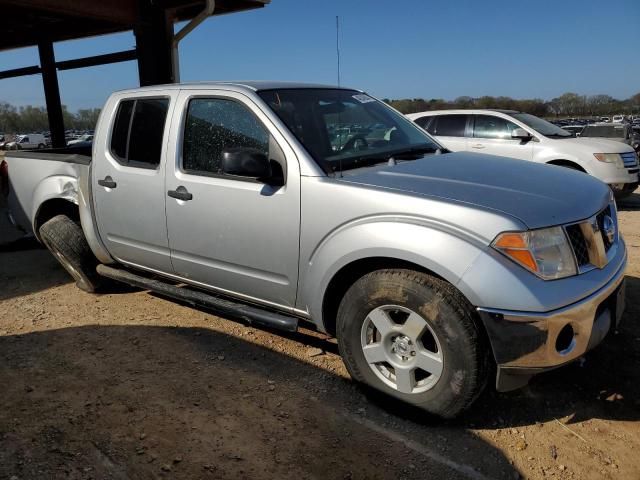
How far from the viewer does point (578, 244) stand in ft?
8.39

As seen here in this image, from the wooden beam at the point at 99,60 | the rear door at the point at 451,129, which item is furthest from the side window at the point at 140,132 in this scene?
the rear door at the point at 451,129

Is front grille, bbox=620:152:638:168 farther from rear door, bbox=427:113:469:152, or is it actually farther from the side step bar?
the side step bar

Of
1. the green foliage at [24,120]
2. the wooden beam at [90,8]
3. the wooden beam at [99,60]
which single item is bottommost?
the green foliage at [24,120]

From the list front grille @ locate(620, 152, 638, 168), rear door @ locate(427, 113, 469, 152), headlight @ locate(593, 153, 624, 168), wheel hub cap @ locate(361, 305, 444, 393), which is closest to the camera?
wheel hub cap @ locate(361, 305, 444, 393)

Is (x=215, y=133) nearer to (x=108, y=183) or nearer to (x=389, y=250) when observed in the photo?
(x=108, y=183)

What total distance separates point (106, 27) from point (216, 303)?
842cm

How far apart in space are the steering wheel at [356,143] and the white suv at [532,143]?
19.1ft

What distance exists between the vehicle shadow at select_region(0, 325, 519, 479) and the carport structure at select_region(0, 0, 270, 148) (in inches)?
222

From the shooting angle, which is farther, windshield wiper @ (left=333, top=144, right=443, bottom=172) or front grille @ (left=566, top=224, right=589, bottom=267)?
windshield wiper @ (left=333, top=144, right=443, bottom=172)

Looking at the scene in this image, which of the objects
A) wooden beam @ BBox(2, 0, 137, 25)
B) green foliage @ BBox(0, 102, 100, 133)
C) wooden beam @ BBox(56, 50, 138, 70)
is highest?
wooden beam @ BBox(2, 0, 137, 25)

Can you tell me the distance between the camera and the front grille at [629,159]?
29.5 ft

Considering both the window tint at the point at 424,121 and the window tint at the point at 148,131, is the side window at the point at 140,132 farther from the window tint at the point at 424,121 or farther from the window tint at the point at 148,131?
the window tint at the point at 424,121

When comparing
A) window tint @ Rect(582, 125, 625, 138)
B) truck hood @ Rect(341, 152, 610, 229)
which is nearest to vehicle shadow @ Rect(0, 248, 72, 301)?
truck hood @ Rect(341, 152, 610, 229)

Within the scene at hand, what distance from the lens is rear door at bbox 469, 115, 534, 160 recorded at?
30.4 feet
